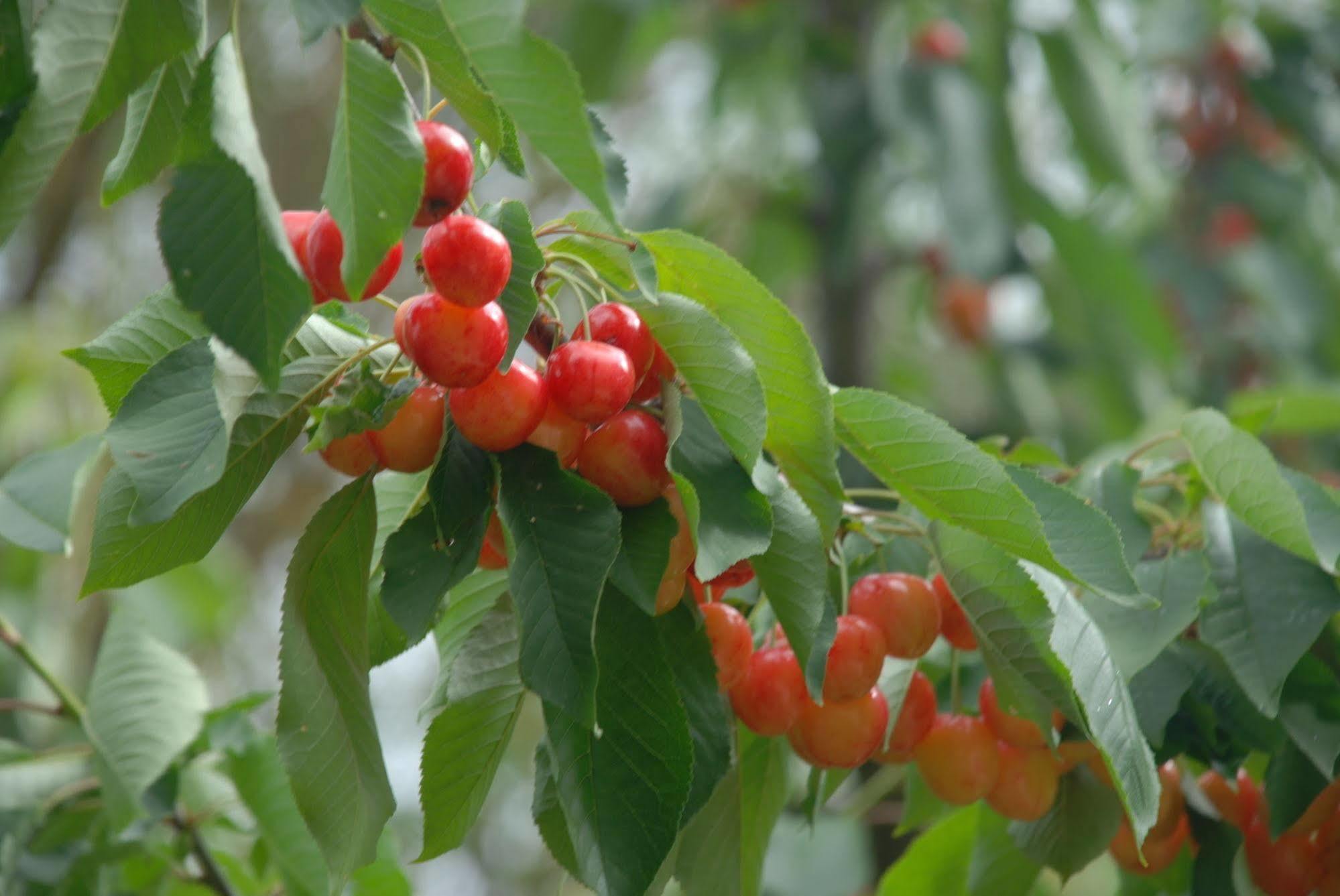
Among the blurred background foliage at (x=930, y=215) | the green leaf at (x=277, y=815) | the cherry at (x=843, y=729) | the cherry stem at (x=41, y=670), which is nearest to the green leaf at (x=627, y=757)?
the cherry at (x=843, y=729)

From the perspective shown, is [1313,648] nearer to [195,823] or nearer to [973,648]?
[973,648]

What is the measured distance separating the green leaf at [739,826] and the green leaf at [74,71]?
1.59 ft

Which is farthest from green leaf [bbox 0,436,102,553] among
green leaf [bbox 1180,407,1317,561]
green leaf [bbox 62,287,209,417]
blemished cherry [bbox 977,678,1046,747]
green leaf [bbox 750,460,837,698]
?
green leaf [bbox 1180,407,1317,561]

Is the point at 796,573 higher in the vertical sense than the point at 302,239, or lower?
lower

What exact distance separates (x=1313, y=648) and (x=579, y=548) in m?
0.49

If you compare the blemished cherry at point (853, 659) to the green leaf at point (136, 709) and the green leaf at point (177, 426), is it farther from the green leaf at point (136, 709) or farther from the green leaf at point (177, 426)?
the green leaf at point (136, 709)

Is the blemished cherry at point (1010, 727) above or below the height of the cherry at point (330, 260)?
below

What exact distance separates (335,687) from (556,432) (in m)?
0.17

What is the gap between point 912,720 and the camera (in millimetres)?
823

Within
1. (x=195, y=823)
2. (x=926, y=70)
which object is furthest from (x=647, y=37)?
(x=195, y=823)

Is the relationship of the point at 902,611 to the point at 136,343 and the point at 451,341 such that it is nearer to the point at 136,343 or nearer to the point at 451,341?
the point at 451,341

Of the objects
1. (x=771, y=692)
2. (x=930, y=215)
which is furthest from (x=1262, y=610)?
(x=930, y=215)

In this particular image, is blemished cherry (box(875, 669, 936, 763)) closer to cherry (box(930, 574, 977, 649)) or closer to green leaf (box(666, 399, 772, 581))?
cherry (box(930, 574, 977, 649))

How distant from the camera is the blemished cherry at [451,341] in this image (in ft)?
1.90
